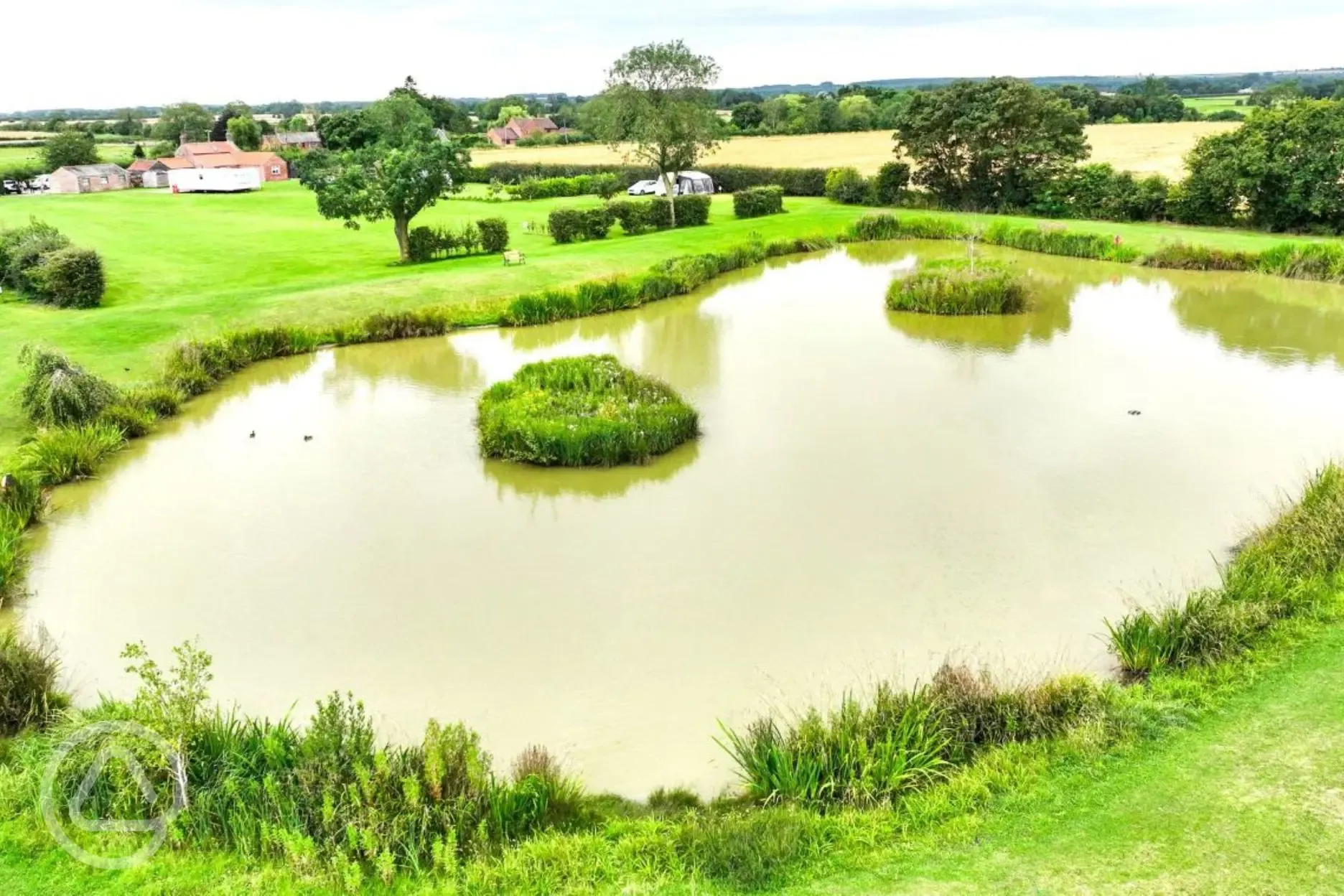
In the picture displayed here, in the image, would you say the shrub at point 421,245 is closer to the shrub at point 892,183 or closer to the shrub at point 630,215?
the shrub at point 630,215

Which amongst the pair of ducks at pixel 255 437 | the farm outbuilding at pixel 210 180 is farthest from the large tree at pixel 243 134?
the pair of ducks at pixel 255 437

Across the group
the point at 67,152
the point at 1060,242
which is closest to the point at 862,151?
the point at 1060,242

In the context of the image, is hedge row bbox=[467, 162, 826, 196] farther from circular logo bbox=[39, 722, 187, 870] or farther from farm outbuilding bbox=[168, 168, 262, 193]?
circular logo bbox=[39, 722, 187, 870]

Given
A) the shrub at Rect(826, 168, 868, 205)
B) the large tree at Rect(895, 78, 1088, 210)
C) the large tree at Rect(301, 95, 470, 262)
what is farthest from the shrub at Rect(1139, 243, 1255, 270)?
the large tree at Rect(301, 95, 470, 262)

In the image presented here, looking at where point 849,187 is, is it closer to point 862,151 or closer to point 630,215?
point 630,215

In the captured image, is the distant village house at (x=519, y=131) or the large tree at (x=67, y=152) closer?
the large tree at (x=67, y=152)

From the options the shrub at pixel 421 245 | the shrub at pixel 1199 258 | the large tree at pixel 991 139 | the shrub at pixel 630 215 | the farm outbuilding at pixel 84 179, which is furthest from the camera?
the farm outbuilding at pixel 84 179

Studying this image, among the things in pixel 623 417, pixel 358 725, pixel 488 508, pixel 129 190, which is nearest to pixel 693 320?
pixel 623 417
